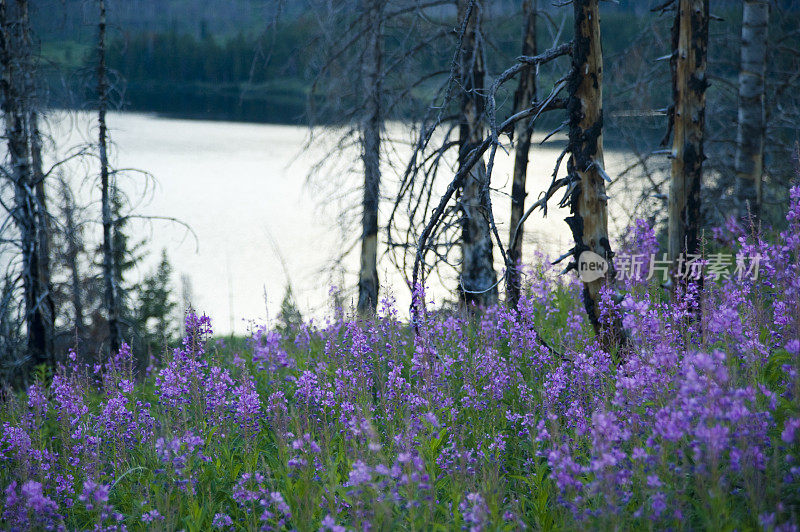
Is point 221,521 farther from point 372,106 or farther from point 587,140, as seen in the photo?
point 372,106

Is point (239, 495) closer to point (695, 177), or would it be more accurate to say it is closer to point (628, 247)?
point (695, 177)

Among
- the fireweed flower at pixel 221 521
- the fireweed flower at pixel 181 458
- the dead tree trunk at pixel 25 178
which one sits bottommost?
the fireweed flower at pixel 221 521

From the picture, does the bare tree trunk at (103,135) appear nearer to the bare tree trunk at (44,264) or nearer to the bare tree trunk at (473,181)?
the bare tree trunk at (44,264)

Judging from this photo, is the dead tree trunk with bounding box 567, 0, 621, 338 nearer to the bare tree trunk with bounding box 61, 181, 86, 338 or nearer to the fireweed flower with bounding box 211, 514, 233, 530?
the fireweed flower with bounding box 211, 514, 233, 530

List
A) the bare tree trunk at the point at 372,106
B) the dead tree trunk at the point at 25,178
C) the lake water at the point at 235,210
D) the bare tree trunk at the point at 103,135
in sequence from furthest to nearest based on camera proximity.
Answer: the lake water at the point at 235,210 < the bare tree trunk at the point at 103,135 < the bare tree trunk at the point at 372,106 < the dead tree trunk at the point at 25,178

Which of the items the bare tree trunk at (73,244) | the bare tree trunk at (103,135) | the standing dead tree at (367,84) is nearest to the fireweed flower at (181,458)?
the standing dead tree at (367,84)

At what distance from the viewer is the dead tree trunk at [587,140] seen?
4.96m

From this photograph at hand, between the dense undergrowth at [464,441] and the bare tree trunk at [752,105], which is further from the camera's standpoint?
the bare tree trunk at [752,105]

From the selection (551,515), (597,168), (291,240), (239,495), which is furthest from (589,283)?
(291,240)

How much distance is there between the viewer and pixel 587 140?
5.03 meters

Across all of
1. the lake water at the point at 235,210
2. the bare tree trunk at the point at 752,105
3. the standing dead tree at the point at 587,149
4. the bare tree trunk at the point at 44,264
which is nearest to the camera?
the standing dead tree at the point at 587,149

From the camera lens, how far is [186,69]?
207 ft

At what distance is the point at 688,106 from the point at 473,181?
118 inches

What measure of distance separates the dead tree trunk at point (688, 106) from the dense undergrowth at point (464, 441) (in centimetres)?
77
